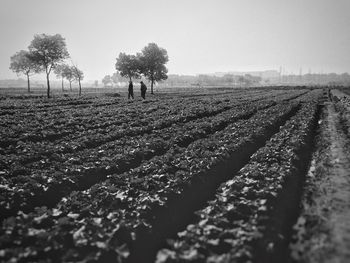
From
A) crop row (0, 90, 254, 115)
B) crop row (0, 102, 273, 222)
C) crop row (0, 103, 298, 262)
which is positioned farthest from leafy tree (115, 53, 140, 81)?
crop row (0, 103, 298, 262)

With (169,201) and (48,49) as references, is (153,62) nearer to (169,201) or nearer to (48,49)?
(48,49)

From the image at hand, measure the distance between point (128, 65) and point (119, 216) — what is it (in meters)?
65.1

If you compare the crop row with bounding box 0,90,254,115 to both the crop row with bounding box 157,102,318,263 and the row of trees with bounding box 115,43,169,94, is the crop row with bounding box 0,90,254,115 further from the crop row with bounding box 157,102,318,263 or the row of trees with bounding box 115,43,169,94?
the row of trees with bounding box 115,43,169,94

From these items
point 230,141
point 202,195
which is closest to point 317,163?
point 230,141

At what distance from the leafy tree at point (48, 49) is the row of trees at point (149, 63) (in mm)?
18953

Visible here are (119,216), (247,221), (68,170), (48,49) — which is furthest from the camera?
(48,49)

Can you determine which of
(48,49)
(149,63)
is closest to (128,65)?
(149,63)

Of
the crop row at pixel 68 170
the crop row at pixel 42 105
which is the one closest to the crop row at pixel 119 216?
the crop row at pixel 68 170

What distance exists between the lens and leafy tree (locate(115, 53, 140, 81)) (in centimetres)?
6544

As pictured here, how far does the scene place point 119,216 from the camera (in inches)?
209

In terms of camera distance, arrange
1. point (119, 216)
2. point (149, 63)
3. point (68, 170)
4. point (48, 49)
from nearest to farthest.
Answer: point (119, 216) < point (68, 170) < point (48, 49) < point (149, 63)

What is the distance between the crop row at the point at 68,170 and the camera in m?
6.06

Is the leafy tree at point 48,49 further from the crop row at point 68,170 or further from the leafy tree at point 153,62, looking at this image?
the crop row at point 68,170

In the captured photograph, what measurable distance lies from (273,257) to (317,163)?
6.34m
